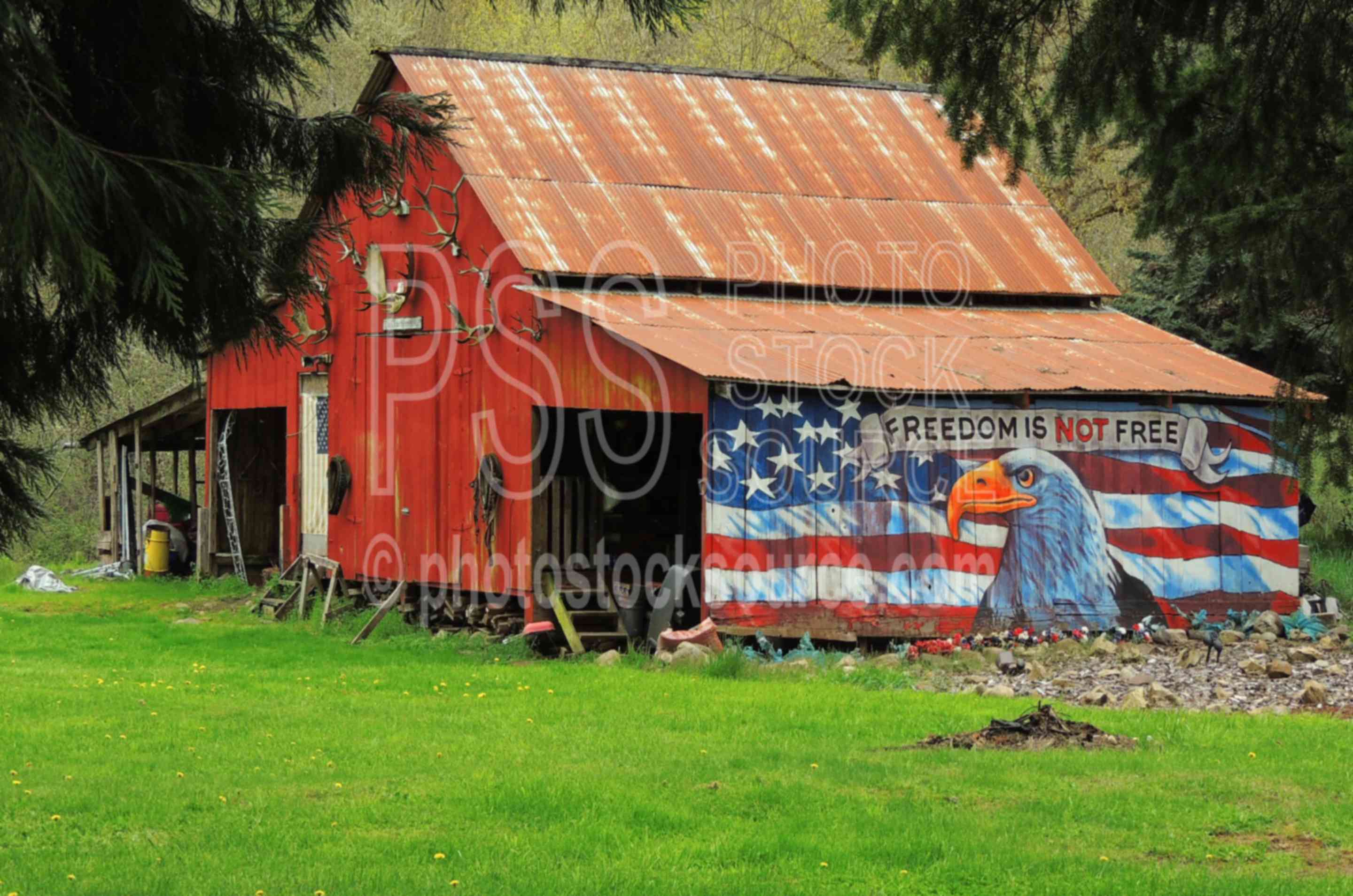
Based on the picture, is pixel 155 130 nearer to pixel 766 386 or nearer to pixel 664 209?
pixel 766 386

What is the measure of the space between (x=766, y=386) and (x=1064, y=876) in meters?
9.03

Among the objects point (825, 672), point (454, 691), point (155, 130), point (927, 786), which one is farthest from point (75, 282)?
point (825, 672)

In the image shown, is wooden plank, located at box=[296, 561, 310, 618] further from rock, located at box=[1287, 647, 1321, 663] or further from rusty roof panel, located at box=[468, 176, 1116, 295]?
rock, located at box=[1287, 647, 1321, 663]

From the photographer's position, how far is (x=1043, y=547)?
1755 centimetres

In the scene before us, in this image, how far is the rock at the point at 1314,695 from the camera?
13.4 metres

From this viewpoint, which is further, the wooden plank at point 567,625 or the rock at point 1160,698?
the wooden plank at point 567,625

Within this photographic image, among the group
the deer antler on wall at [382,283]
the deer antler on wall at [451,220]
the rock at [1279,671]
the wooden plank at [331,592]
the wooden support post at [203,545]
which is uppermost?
the deer antler on wall at [451,220]

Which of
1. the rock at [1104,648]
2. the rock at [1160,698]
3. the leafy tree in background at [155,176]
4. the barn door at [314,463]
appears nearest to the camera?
the leafy tree in background at [155,176]

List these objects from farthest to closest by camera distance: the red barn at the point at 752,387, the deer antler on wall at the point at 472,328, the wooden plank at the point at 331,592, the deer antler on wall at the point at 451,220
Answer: the wooden plank at the point at 331,592, the deer antler on wall at the point at 451,220, the deer antler on wall at the point at 472,328, the red barn at the point at 752,387

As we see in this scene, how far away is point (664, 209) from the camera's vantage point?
20359 mm

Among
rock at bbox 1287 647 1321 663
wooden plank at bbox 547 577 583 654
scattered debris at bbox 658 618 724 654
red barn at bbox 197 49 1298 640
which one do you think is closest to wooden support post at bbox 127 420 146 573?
red barn at bbox 197 49 1298 640

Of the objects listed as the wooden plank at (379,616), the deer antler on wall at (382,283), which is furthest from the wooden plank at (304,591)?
the deer antler on wall at (382,283)

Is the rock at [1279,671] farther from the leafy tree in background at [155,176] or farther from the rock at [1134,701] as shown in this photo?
the leafy tree in background at [155,176]

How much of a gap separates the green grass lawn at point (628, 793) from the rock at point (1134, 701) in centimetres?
53
